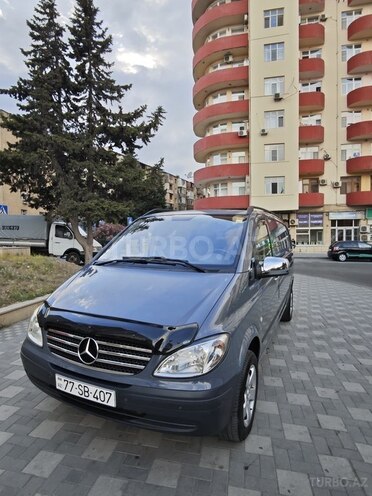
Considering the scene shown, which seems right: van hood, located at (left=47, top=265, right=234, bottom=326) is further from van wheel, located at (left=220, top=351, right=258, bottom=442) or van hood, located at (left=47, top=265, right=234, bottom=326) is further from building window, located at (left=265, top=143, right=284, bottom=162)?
building window, located at (left=265, top=143, right=284, bottom=162)

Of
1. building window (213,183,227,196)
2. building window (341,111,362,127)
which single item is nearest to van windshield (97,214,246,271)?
building window (213,183,227,196)

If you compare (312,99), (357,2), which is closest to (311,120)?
(312,99)

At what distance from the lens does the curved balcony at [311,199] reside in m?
27.8

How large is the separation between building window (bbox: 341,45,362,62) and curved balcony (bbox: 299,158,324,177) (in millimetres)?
9135

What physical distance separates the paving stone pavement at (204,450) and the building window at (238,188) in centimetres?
2718

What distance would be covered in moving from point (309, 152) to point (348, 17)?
469 inches

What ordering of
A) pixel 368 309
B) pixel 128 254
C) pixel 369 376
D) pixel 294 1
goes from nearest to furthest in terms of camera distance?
pixel 128 254
pixel 369 376
pixel 368 309
pixel 294 1

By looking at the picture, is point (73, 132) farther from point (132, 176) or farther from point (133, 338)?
point (133, 338)

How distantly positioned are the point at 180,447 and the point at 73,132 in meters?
17.2

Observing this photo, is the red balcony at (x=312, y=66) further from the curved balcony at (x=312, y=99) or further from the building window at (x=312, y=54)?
the curved balcony at (x=312, y=99)

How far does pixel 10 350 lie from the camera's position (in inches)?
167

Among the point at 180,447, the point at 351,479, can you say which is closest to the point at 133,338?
the point at 180,447

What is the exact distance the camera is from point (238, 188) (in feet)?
98.5

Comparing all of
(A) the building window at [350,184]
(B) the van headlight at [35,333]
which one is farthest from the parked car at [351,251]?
(B) the van headlight at [35,333]
